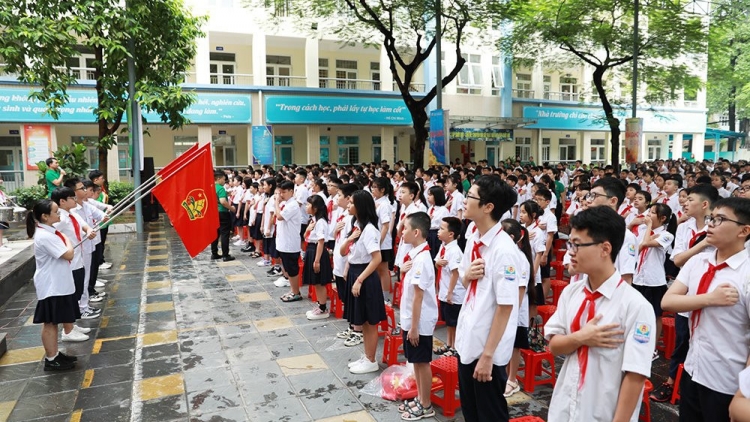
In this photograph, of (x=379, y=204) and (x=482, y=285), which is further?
(x=379, y=204)

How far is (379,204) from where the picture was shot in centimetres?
719

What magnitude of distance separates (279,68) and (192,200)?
1761 centimetres

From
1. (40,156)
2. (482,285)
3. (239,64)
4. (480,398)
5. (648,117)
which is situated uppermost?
(239,64)

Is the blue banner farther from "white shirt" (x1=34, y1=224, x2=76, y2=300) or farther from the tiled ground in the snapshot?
"white shirt" (x1=34, y1=224, x2=76, y2=300)

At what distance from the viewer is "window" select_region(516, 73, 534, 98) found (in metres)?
25.1

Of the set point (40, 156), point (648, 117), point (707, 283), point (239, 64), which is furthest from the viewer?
point (648, 117)

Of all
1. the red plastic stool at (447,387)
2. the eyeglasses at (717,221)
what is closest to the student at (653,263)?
the red plastic stool at (447,387)

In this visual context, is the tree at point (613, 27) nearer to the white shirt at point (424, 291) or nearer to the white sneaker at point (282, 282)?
the white sneaker at point (282, 282)

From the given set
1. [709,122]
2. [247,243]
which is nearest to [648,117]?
[709,122]

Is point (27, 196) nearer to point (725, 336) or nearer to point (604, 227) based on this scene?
point (604, 227)

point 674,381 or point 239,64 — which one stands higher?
point 239,64

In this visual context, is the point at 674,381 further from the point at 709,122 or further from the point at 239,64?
the point at 709,122

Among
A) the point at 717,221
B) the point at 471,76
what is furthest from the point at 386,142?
the point at 717,221

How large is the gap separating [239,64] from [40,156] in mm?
7944
